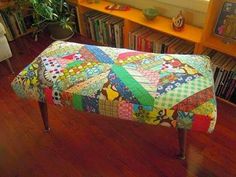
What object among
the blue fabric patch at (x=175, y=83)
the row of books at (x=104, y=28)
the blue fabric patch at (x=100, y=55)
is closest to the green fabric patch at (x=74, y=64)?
the blue fabric patch at (x=100, y=55)

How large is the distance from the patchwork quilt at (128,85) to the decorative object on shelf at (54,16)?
772 mm

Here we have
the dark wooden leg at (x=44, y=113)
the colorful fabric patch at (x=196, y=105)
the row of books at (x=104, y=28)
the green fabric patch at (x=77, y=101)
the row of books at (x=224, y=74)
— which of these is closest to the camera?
the colorful fabric patch at (x=196, y=105)

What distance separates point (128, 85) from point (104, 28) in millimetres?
1128

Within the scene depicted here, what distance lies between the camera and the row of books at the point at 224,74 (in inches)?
58.5

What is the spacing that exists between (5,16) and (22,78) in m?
1.33

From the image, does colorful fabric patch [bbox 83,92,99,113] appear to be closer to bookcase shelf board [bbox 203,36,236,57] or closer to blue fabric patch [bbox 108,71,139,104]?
blue fabric patch [bbox 108,71,139,104]

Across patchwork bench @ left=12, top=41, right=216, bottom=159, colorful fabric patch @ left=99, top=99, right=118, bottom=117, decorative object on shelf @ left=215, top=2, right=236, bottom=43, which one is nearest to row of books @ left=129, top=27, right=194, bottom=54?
decorative object on shelf @ left=215, top=2, right=236, bottom=43

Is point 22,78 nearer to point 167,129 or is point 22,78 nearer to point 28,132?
point 28,132

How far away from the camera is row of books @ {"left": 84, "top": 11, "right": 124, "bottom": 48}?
2020 mm

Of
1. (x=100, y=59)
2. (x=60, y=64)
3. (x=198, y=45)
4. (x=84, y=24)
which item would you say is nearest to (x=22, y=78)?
(x=60, y=64)

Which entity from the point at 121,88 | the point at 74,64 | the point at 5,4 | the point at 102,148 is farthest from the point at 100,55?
the point at 5,4

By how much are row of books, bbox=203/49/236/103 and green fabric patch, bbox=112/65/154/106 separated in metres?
0.68

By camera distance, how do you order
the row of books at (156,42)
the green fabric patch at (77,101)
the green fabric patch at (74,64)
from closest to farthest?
the green fabric patch at (77,101)
the green fabric patch at (74,64)
the row of books at (156,42)

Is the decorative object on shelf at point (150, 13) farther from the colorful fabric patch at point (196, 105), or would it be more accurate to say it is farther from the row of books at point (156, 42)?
the colorful fabric patch at point (196, 105)
